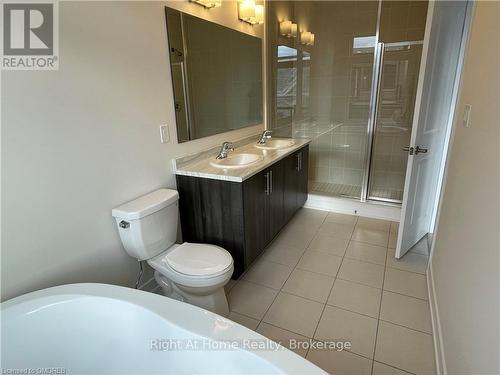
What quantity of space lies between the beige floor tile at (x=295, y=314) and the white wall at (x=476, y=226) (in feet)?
2.21

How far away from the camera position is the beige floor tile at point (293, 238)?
2.67 m

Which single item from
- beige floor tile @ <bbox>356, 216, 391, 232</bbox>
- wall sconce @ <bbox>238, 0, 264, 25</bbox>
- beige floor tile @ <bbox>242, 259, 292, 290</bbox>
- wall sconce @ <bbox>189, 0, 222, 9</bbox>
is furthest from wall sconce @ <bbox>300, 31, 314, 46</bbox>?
beige floor tile @ <bbox>242, 259, 292, 290</bbox>

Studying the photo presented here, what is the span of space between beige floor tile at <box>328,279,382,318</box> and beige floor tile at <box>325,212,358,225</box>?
1058 millimetres

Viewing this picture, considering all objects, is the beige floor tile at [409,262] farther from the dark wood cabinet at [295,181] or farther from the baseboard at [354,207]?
the dark wood cabinet at [295,181]

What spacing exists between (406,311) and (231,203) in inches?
51.4

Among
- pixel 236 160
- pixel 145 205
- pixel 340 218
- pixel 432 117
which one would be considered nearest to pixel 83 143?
pixel 145 205

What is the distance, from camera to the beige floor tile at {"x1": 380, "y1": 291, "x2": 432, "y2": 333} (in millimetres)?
1740

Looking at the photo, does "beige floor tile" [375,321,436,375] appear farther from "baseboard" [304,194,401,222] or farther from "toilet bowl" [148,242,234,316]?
"baseboard" [304,194,401,222]

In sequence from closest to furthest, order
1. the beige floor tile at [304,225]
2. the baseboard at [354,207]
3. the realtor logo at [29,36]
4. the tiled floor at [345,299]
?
1. the realtor logo at [29,36]
2. the tiled floor at [345,299]
3. the beige floor tile at [304,225]
4. the baseboard at [354,207]

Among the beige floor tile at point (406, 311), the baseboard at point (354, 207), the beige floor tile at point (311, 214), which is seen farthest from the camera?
the beige floor tile at point (311, 214)

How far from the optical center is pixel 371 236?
110 inches

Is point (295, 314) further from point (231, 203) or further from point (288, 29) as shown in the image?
point (288, 29)

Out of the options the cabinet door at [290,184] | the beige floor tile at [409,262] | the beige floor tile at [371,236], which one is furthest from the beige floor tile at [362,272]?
the cabinet door at [290,184]

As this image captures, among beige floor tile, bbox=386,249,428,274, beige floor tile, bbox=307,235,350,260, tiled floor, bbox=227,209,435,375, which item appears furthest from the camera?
beige floor tile, bbox=307,235,350,260
